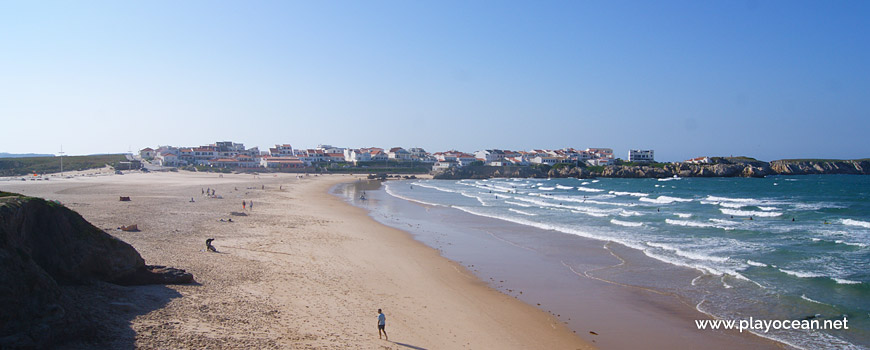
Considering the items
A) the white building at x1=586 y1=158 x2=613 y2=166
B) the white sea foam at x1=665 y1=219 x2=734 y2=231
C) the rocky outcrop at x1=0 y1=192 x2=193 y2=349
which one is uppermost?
the white building at x1=586 y1=158 x2=613 y2=166

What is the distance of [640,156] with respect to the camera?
116 metres

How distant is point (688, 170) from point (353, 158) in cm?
7156

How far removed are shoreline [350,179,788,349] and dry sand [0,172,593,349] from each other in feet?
2.46

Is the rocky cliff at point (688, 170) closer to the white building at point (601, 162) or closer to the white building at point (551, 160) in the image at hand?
the white building at point (551, 160)

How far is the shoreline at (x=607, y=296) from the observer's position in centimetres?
1051

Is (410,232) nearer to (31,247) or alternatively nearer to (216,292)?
(216,292)

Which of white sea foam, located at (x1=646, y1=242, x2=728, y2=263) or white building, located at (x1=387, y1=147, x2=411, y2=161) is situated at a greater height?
white building, located at (x1=387, y1=147, x2=411, y2=161)

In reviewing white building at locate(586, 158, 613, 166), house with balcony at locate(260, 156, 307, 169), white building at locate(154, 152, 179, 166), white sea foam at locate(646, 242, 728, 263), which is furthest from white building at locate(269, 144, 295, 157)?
white sea foam at locate(646, 242, 728, 263)

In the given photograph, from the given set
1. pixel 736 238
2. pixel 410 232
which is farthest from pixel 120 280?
pixel 736 238

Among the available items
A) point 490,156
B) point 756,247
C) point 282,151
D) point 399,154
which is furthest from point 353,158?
point 756,247

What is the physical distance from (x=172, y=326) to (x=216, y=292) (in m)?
2.55

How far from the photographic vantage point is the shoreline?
10508 millimetres

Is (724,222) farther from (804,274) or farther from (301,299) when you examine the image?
(301,299)

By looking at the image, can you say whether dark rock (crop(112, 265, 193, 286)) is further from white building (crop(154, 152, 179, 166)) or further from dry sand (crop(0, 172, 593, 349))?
white building (crop(154, 152, 179, 166))
